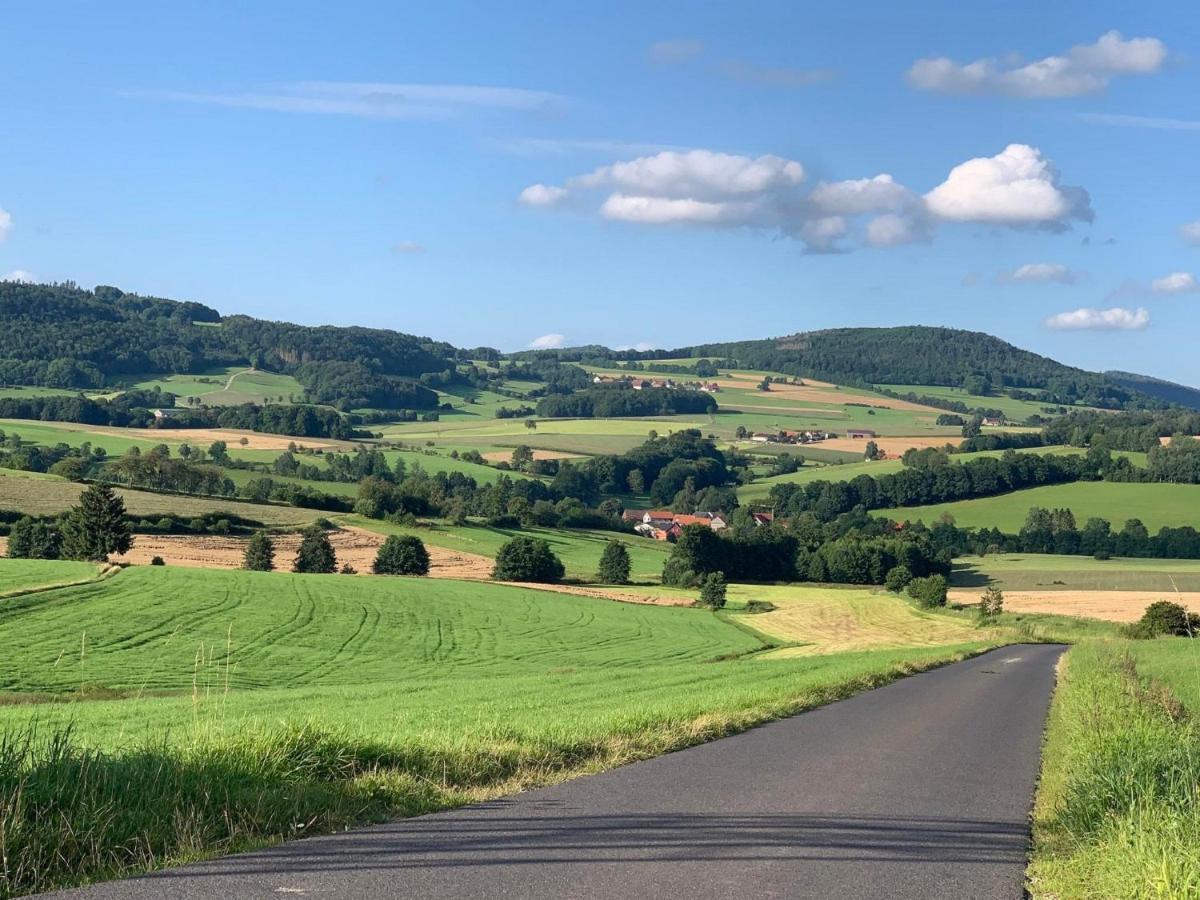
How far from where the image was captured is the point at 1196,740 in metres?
11.6

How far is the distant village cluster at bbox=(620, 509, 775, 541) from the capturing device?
4550 inches

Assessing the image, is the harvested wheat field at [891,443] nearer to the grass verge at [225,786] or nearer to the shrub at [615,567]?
the shrub at [615,567]

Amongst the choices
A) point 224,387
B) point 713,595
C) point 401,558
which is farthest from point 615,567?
point 224,387

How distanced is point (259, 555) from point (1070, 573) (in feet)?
198

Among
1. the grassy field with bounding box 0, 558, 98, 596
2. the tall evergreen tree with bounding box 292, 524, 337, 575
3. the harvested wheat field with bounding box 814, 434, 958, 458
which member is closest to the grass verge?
the grassy field with bounding box 0, 558, 98, 596

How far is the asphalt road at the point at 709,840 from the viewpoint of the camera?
262 inches

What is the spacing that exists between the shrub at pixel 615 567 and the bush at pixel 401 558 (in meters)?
12.4

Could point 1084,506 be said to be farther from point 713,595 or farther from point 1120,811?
point 1120,811

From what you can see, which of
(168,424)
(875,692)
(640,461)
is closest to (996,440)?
(640,461)

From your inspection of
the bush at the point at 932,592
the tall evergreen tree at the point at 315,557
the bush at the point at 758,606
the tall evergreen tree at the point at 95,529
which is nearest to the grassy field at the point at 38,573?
the tall evergreen tree at the point at 95,529

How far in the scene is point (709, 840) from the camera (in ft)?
26.9

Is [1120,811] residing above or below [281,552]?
above

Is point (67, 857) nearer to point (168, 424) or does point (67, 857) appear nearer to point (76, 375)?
point (168, 424)

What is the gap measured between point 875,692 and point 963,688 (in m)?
2.82
